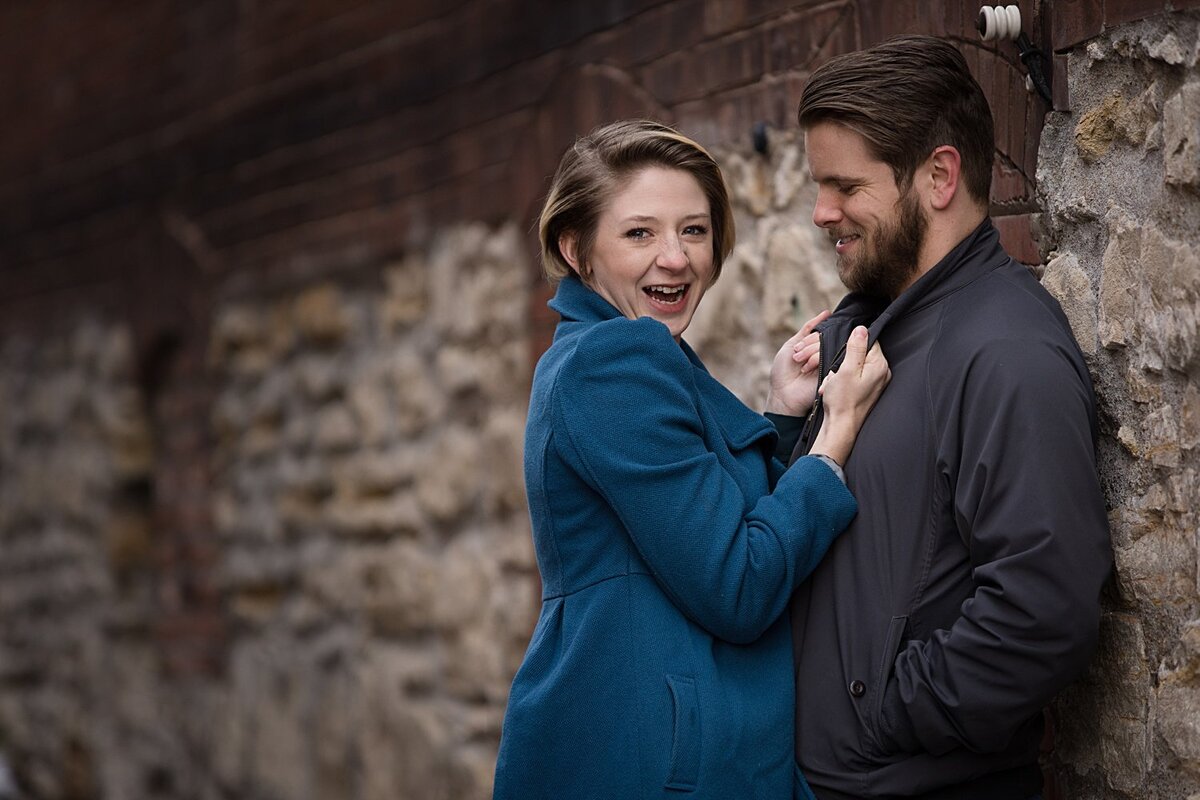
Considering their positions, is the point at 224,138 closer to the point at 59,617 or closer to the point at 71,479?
the point at 71,479

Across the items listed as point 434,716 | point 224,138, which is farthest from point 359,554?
point 224,138

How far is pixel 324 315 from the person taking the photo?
17.3ft

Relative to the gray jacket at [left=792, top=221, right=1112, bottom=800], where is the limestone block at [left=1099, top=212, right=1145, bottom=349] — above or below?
above

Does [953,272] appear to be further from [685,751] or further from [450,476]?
[450,476]

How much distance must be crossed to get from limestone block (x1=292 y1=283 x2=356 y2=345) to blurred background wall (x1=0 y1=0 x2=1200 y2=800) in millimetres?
14

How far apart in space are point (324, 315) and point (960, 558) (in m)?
3.60

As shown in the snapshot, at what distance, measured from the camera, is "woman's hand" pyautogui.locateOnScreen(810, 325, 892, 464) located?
7.18ft

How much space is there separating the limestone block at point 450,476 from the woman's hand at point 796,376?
A: 6.87 feet

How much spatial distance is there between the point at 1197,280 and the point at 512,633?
107 inches

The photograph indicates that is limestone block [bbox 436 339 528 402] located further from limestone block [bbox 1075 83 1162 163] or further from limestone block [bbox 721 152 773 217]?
limestone block [bbox 1075 83 1162 163]

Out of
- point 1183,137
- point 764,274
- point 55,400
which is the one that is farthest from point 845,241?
point 55,400

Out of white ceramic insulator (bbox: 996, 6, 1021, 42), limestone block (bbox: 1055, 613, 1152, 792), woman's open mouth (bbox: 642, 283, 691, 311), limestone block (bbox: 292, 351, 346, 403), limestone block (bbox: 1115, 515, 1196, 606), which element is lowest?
limestone block (bbox: 1055, 613, 1152, 792)

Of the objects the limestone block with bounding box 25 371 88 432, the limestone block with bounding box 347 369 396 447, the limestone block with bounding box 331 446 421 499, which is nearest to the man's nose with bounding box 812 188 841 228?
the limestone block with bounding box 331 446 421 499

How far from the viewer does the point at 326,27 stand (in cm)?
525
